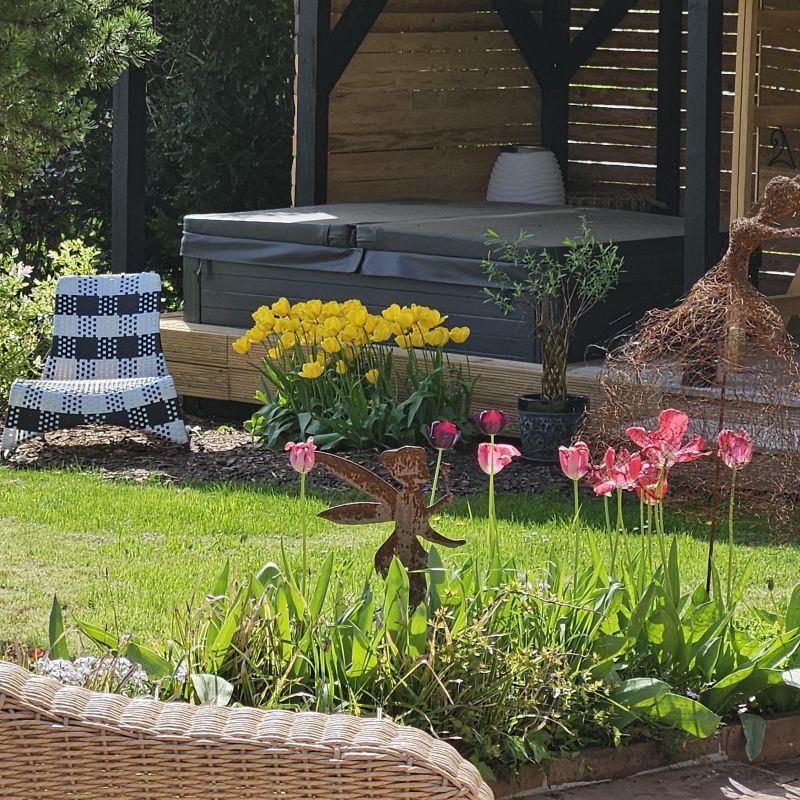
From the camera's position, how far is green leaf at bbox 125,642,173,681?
2997mm

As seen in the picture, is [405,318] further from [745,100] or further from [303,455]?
[303,455]

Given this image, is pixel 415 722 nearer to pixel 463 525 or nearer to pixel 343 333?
pixel 463 525

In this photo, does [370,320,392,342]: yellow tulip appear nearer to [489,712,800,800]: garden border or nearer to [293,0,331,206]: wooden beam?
[293,0,331,206]: wooden beam

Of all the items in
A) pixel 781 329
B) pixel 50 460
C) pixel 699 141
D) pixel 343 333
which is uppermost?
pixel 699 141

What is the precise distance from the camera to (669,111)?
980 centimetres

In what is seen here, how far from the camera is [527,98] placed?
34.3 feet

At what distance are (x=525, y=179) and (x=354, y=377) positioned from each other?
3.40 m

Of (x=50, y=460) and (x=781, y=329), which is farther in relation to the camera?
(x=50, y=460)

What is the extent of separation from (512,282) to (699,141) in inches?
40.0

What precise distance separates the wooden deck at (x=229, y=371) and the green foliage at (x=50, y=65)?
9.53 feet

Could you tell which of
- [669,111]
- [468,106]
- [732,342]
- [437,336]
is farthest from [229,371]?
[732,342]

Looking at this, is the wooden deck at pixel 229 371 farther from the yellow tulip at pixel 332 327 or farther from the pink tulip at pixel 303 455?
the pink tulip at pixel 303 455

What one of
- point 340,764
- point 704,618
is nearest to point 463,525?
point 704,618

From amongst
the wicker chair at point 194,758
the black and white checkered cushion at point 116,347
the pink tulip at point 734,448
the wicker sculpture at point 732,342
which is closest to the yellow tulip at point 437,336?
the black and white checkered cushion at point 116,347
